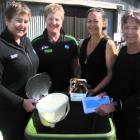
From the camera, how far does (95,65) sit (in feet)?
11.1

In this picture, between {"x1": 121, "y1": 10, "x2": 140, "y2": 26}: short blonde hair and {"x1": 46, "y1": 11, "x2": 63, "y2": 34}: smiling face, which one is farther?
{"x1": 46, "y1": 11, "x2": 63, "y2": 34}: smiling face

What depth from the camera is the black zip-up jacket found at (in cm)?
288

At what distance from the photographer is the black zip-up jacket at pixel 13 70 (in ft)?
9.45

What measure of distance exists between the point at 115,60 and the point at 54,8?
802 millimetres

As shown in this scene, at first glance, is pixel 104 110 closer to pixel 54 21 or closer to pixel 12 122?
pixel 12 122

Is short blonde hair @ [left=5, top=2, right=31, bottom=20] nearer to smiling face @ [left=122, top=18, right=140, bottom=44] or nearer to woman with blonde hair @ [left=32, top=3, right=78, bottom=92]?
woman with blonde hair @ [left=32, top=3, right=78, bottom=92]

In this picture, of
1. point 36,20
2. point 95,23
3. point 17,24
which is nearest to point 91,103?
point 17,24

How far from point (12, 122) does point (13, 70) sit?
1.53ft

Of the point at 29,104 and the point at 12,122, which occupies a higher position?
the point at 29,104

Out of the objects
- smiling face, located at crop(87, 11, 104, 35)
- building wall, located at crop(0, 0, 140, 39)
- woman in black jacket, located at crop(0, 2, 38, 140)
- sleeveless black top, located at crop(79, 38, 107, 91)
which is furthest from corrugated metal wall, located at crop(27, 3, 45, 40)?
woman in black jacket, located at crop(0, 2, 38, 140)

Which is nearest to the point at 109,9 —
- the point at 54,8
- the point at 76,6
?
the point at 76,6

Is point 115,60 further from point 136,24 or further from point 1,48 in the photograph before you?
point 1,48

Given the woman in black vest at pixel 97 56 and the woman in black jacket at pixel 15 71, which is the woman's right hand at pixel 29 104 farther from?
the woman in black vest at pixel 97 56

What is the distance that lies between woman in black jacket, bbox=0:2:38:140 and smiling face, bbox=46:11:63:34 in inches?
17.4
